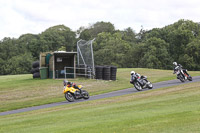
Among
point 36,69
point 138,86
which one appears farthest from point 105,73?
point 138,86

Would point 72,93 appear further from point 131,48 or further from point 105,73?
point 131,48

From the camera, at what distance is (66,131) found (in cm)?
926

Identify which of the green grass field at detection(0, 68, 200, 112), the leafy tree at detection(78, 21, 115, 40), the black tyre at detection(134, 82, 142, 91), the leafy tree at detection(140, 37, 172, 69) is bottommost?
the green grass field at detection(0, 68, 200, 112)

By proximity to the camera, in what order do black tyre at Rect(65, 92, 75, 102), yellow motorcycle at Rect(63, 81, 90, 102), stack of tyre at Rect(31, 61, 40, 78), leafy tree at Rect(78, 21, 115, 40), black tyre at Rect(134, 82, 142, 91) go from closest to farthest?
black tyre at Rect(65, 92, 75, 102), yellow motorcycle at Rect(63, 81, 90, 102), black tyre at Rect(134, 82, 142, 91), stack of tyre at Rect(31, 61, 40, 78), leafy tree at Rect(78, 21, 115, 40)

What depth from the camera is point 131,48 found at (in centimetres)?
8712

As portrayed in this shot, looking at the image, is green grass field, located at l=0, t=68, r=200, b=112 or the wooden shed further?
the wooden shed

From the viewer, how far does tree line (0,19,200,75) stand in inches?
2970

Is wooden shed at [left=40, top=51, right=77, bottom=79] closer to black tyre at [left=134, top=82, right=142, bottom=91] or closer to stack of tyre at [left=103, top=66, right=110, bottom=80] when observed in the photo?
stack of tyre at [left=103, top=66, right=110, bottom=80]

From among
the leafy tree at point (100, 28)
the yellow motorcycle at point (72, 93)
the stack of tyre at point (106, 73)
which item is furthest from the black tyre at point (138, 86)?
the leafy tree at point (100, 28)

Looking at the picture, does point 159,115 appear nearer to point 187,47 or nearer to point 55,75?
point 55,75

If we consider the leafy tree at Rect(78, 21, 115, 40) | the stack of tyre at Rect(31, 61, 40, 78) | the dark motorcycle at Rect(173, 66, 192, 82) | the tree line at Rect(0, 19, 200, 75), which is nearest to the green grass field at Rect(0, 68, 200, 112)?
the stack of tyre at Rect(31, 61, 40, 78)

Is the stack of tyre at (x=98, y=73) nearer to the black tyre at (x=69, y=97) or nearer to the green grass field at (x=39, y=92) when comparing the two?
the green grass field at (x=39, y=92)

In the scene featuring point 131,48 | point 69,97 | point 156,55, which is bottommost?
point 69,97

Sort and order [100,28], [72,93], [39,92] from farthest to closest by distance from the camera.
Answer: [100,28] → [39,92] → [72,93]
